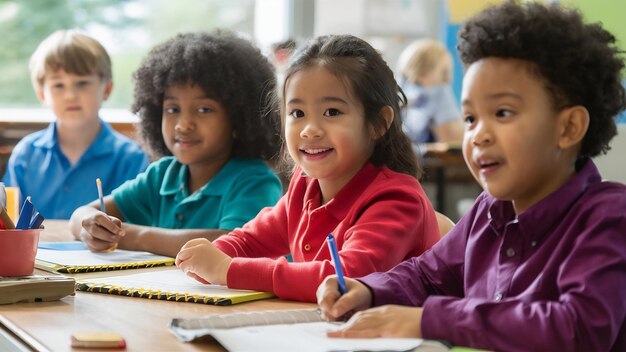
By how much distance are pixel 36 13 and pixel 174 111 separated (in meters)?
3.27

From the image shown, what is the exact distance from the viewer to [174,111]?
2.15m

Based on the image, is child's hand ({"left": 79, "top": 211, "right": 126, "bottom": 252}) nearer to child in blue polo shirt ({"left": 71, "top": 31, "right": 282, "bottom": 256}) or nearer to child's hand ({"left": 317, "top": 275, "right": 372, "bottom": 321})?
child in blue polo shirt ({"left": 71, "top": 31, "right": 282, "bottom": 256})

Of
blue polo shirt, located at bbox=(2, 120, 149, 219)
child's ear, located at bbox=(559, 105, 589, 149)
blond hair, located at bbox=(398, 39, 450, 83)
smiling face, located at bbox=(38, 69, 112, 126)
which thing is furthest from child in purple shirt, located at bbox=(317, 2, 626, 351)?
blond hair, located at bbox=(398, 39, 450, 83)

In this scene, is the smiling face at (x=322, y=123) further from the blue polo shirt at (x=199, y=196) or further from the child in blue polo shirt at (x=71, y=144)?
the child in blue polo shirt at (x=71, y=144)

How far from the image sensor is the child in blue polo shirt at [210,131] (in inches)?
82.0

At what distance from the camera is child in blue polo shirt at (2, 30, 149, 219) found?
2785 millimetres

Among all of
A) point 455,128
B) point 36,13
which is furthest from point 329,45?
point 455,128

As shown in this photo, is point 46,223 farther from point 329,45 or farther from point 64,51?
point 329,45

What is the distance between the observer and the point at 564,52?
3.73 ft

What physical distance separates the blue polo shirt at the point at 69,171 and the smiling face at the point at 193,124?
2.05 ft

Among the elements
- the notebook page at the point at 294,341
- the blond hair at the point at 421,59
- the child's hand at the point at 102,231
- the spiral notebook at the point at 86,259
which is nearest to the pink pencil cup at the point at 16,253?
the spiral notebook at the point at 86,259

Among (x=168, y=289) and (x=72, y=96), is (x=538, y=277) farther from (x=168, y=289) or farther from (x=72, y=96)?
(x=72, y=96)

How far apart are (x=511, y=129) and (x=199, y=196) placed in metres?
1.13

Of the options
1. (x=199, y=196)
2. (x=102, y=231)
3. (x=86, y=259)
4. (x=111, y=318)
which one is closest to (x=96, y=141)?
(x=199, y=196)
